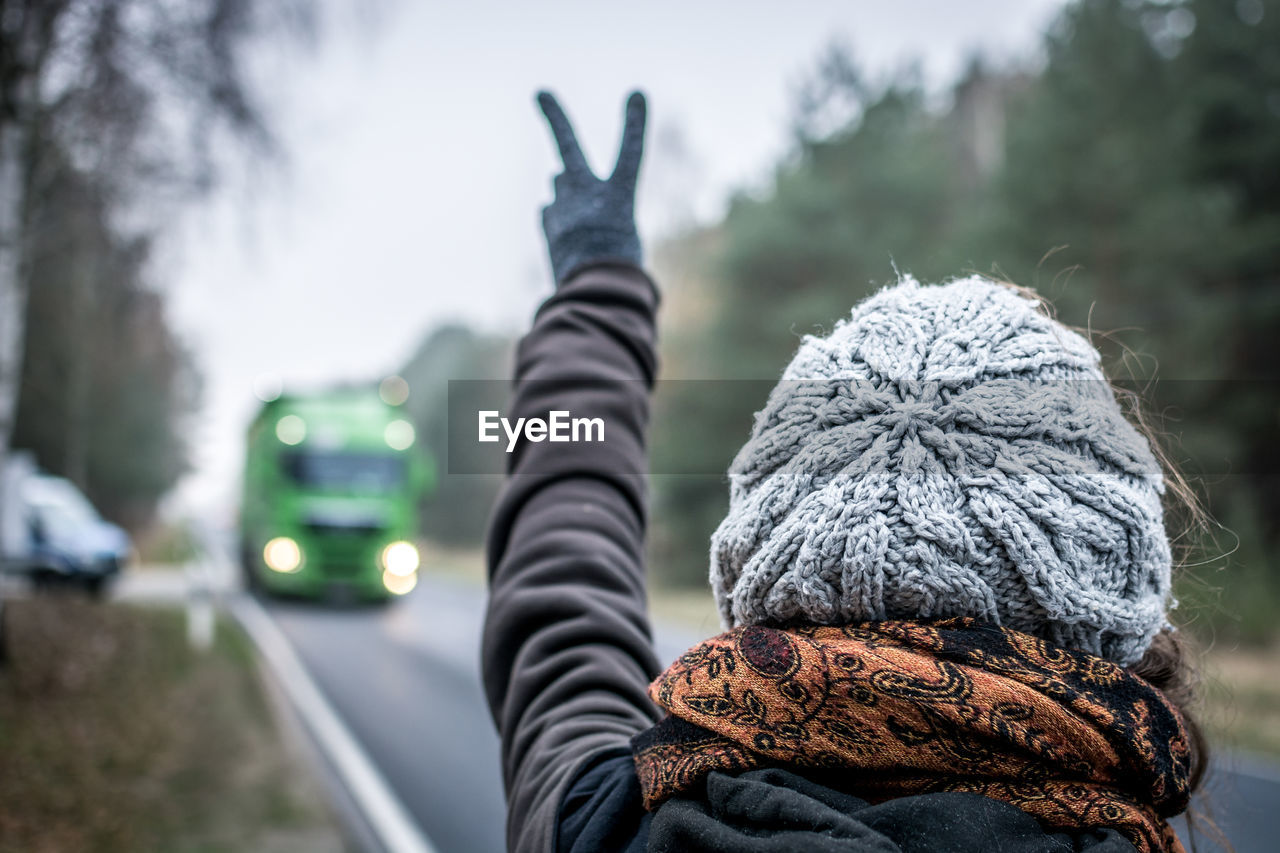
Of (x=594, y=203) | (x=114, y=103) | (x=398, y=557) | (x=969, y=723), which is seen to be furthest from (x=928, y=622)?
(x=398, y=557)

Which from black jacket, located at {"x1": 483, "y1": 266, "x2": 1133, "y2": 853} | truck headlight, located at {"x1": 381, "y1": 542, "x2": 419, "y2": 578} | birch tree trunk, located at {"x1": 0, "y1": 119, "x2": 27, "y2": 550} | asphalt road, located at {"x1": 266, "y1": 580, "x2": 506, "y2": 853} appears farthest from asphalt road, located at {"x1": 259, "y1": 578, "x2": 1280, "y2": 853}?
birch tree trunk, located at {"x1": 0, "y1": 119, "x2": 27, "y2": 550}

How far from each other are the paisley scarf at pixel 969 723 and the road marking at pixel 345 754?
17.5ft

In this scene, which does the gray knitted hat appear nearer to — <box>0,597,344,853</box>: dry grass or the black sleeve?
the black sleeve

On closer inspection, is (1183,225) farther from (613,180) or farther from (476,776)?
(613,180)

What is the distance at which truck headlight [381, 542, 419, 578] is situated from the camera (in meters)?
14.2

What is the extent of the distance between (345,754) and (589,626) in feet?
25.6

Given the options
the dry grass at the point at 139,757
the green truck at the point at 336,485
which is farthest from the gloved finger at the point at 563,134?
the green truck at the point at 336,485

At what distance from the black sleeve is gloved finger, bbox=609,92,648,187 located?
6.9 inches

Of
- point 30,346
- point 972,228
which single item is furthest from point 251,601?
point 972,228

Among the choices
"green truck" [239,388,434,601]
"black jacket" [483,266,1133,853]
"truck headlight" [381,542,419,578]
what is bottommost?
"truck headlight" [381,542,419,578]

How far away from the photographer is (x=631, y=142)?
160 cm

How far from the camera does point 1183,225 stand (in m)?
14.5

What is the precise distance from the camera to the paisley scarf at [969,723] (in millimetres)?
846
